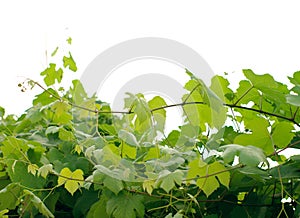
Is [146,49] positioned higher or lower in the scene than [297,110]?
higher

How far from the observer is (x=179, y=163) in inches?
34.4

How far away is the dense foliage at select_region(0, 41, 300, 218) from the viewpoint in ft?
2.71

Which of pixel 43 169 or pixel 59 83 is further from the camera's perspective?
pixel 59 83

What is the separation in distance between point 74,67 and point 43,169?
1.96 ft

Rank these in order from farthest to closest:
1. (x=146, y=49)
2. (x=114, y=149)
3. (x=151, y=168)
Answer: (x=146, y=49) → (x=114, y=149) → (x=151, y=168)

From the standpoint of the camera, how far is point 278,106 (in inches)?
39.1

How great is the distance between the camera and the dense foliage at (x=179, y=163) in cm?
82

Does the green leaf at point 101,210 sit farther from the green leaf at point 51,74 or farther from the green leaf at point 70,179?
the green leaf at point 51,74

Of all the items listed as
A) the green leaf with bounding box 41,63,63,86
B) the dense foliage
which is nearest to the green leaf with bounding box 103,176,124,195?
the dense foliage

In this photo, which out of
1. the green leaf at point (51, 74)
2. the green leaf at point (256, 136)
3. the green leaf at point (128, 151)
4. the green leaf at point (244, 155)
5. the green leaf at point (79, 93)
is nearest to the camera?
the green leaf at point (244, 155)

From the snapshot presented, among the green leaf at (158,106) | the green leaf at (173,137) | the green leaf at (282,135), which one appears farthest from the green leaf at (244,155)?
the green leaf at (173,137)

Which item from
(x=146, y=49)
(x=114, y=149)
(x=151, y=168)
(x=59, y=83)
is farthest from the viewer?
(x=59, y=83)

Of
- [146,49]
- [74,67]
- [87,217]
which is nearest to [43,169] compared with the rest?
[87,217]

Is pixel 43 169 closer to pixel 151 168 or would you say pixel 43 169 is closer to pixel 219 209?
pixel 151 168
